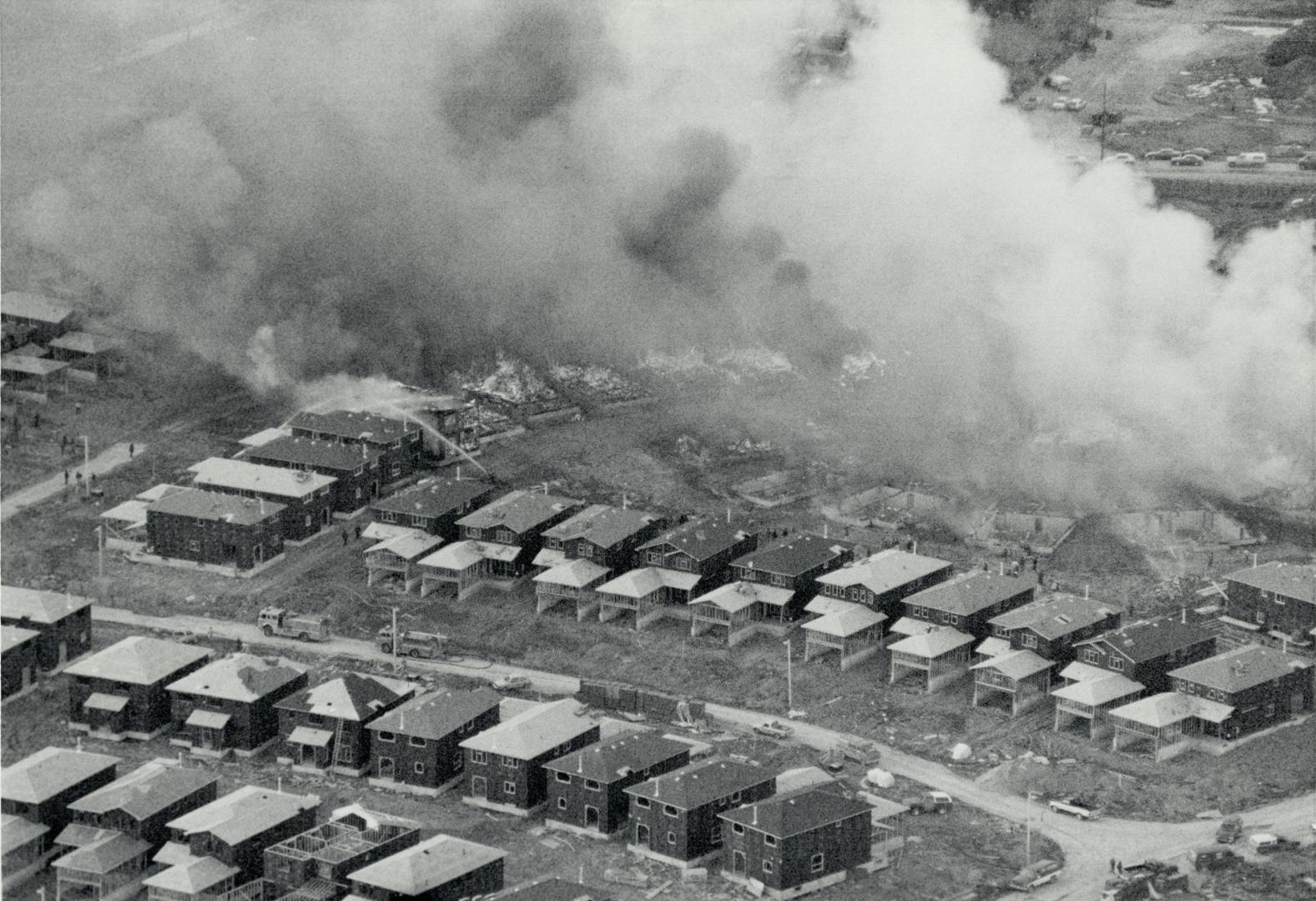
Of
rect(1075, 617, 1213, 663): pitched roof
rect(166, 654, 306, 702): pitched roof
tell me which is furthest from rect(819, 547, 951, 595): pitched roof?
rect(166, 654, 306, 702): pitched roof

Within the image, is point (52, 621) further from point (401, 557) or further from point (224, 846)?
point (224, 846)

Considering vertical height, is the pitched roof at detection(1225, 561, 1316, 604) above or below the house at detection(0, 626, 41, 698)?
above

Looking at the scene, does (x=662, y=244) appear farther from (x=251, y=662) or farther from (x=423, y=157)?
(x=251, y=662)

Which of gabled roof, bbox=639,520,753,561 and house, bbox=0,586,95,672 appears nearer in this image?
house, bbox=0,586,95,672

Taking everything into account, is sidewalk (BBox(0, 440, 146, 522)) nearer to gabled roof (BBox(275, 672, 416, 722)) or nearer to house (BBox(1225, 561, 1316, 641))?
gabled roof (BBox(275, 672, 416, 722))

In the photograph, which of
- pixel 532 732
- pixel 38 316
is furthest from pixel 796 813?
pixel 38 316

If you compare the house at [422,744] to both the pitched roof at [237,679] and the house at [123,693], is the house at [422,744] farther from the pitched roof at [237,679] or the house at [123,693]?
the house at [123,693]

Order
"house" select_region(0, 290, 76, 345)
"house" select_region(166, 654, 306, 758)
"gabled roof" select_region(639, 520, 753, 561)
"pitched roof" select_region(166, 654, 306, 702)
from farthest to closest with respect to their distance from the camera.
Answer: "house" select_region(0, 290, 76, 345) → "gabled roof" select_region(639, 520, 753, 561) → "pitched roof" select_region(166, 654, 306, 702) → "house" select_region(166, 654, 306, 758)
